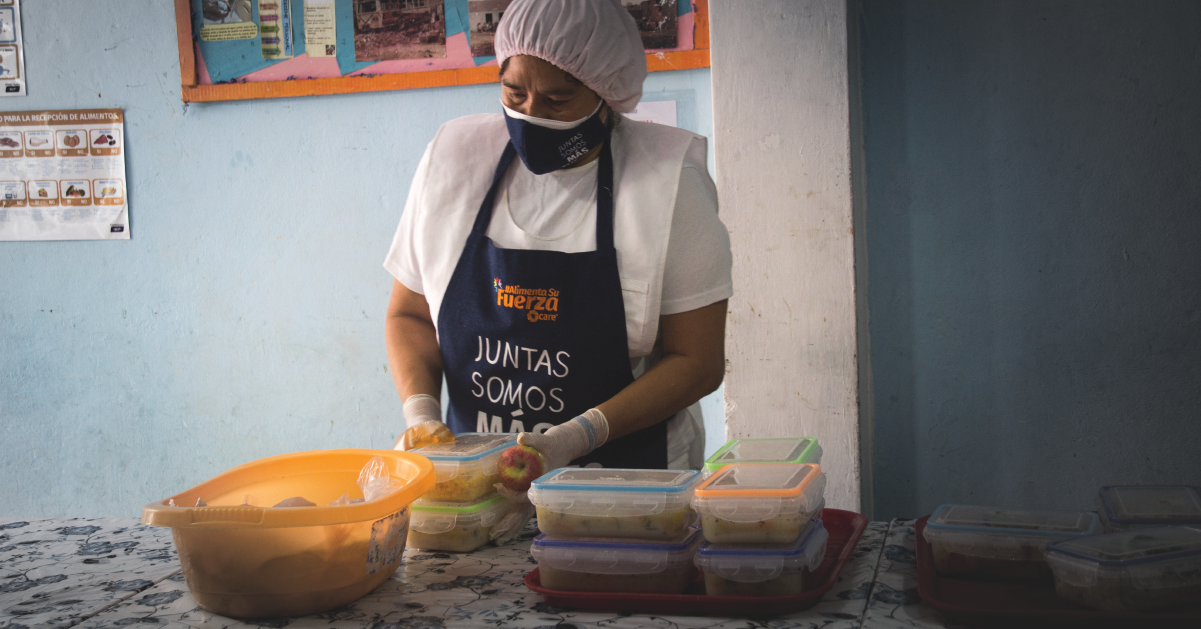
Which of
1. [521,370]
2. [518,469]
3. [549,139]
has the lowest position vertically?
[518,469]

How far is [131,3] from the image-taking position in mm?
3037

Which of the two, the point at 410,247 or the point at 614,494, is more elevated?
the point at 410,247

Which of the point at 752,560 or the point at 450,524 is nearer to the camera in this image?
the point at 752,560

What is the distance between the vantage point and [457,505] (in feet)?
4.03

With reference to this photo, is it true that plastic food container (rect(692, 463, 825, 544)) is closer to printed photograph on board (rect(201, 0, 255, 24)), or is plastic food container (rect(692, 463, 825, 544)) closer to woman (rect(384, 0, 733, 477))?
woman (rect(384, 0, 733, 477))

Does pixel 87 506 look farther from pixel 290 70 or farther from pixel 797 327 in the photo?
pixel 797 327

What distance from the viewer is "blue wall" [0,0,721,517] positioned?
299 cm

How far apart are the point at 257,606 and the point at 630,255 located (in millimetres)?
931

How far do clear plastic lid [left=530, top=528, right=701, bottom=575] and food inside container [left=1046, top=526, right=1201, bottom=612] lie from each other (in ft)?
1.37

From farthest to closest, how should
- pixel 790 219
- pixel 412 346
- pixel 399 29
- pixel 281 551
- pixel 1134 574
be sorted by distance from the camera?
pixel 399 29 < pixel 790 219 < pixel 412 346 < pixel 281 551 < pixel 1134 574

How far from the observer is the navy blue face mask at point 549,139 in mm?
1628

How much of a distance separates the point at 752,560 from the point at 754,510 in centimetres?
6

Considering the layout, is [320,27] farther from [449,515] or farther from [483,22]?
[449,515]

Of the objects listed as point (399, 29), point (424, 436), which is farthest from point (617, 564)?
point (399, 29)
